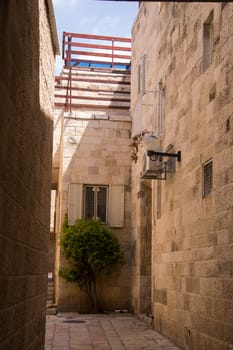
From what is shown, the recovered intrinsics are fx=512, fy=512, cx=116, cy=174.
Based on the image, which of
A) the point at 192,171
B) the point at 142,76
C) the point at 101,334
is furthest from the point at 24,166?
the point at 142,76

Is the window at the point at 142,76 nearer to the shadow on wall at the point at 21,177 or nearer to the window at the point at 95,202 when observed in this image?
the window at the point at 95,202

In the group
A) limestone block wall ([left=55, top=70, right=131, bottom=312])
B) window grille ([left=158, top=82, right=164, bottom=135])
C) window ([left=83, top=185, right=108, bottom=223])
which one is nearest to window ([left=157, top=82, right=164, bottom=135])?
window grille ([left=158, top=82, right=164, bottom=135])

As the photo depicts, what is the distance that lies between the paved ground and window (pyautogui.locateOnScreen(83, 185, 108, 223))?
98.0 inches

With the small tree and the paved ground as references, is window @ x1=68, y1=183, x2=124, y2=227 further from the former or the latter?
the paved ground

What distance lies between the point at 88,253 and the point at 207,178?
218 inches

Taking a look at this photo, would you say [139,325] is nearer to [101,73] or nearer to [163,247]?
[163,247]

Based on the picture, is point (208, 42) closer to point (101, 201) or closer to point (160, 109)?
→ point (160, 109)

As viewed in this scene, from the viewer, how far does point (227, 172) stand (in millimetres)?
5578

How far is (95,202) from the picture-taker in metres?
12.3

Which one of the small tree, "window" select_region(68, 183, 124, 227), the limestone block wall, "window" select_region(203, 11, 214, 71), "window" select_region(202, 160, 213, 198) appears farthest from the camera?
"window" select_region(68, 183, 124, 227)

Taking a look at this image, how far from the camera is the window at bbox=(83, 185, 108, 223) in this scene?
12.3 m

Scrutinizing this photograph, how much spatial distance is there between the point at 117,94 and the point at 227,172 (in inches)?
397

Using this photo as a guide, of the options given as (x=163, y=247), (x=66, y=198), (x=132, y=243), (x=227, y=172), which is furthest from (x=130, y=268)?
(x=227, y=172)

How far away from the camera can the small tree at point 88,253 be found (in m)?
11.4
